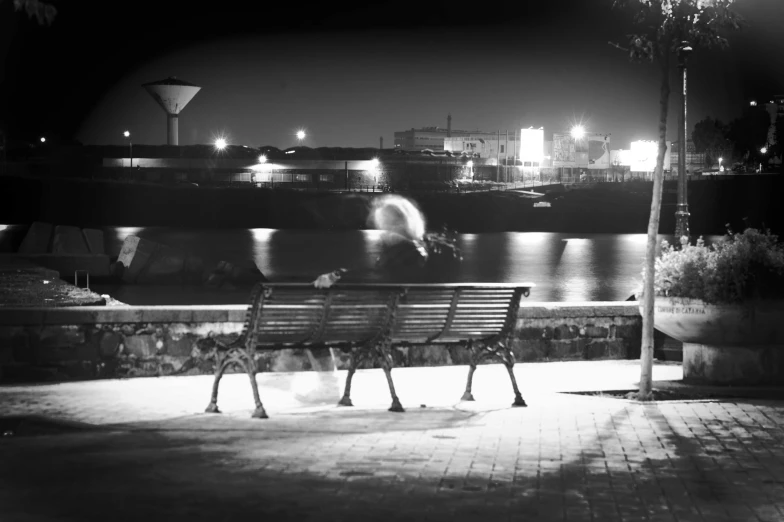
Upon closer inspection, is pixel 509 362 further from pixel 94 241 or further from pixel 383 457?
pixel 94 241

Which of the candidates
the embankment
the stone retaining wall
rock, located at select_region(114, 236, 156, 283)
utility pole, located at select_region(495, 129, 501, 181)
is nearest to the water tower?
the embankment

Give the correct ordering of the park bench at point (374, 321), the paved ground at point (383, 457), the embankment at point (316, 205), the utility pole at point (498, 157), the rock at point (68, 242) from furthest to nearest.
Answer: the utility pole at point (498, 157) → the embankment at point (316, 205) → the rock at point (68, 242) → the park bench at point (374, 321) → the paved ground at point (383, 457)

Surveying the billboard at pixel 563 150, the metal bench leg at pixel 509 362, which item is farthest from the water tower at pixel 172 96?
the metal bench leg at pixel 509 362

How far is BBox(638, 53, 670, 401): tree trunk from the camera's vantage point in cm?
980

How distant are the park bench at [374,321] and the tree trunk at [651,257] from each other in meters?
1.11

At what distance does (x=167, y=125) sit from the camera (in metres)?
157

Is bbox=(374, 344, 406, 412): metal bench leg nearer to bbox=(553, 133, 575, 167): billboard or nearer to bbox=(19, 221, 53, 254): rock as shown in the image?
bbox=(19, 221, 53, 254): rock

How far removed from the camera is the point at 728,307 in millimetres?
10531

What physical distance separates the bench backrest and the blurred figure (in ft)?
29.2

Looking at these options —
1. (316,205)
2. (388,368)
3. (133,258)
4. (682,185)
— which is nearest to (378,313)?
(388,368)

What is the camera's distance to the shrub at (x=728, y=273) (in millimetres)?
10516

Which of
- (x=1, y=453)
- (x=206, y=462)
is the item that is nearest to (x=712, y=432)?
(x=206, y=462)

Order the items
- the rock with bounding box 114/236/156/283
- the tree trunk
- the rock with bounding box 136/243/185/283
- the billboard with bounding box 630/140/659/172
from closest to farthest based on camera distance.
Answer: the tree trunk, the rock with bounding box 114/236/156/283, the rock with bounding box 136/243/185/283, the billboard with bounding box 630/140/659/172

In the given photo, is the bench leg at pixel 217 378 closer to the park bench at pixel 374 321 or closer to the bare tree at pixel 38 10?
the park bench at pixel 374 321
